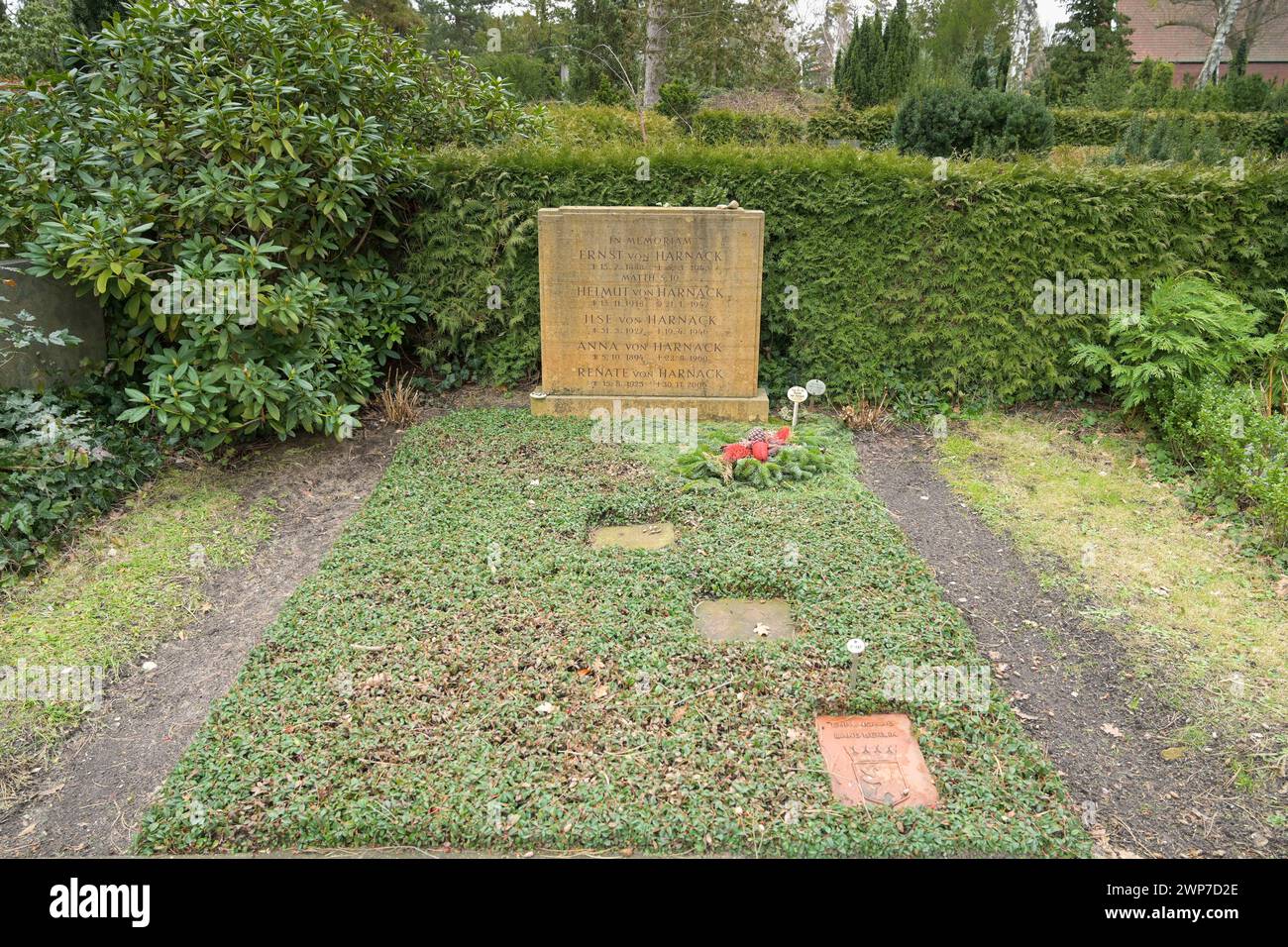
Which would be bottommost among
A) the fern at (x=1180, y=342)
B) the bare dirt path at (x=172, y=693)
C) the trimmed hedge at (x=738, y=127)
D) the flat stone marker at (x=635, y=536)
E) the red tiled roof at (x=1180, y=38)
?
the bare dirt path at (x=172, y=693)

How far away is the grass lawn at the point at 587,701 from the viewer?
10.5 ft

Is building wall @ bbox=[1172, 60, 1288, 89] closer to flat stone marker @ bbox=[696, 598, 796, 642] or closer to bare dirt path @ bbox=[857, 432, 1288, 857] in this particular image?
bare dirt path @ bbox=[857, 432, 1288, 857]

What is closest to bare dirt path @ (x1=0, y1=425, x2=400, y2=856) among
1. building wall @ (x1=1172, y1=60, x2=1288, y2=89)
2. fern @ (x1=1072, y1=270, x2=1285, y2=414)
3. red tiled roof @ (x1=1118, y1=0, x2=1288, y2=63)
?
fern @ (x1=1072, y1=270, x2=1285, y2=414)

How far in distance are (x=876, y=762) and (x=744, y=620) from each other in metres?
1.16

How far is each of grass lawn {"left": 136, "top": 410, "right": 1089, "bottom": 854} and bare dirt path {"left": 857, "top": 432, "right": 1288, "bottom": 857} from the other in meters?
0.25

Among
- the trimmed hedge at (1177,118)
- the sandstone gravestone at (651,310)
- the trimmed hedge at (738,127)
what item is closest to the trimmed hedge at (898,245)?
the sandstone gravestone at (651,310)

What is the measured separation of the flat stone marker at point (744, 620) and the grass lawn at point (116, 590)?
3.08m

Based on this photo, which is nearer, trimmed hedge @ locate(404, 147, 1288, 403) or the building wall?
trimmed hedge @ locate(404, 147, 1288, 403)

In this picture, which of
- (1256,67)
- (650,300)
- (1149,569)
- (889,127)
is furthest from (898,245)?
(1256,67)

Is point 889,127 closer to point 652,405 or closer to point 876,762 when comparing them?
point 652,405

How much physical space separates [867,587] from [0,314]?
6.26m

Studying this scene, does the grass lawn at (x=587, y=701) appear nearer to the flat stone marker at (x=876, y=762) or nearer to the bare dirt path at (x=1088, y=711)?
the flat stone marker at (x=876, y=762)

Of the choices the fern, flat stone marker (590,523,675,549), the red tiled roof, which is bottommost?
flat stone marker (590,523,675,549)

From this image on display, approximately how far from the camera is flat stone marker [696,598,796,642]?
4359 millimetres
